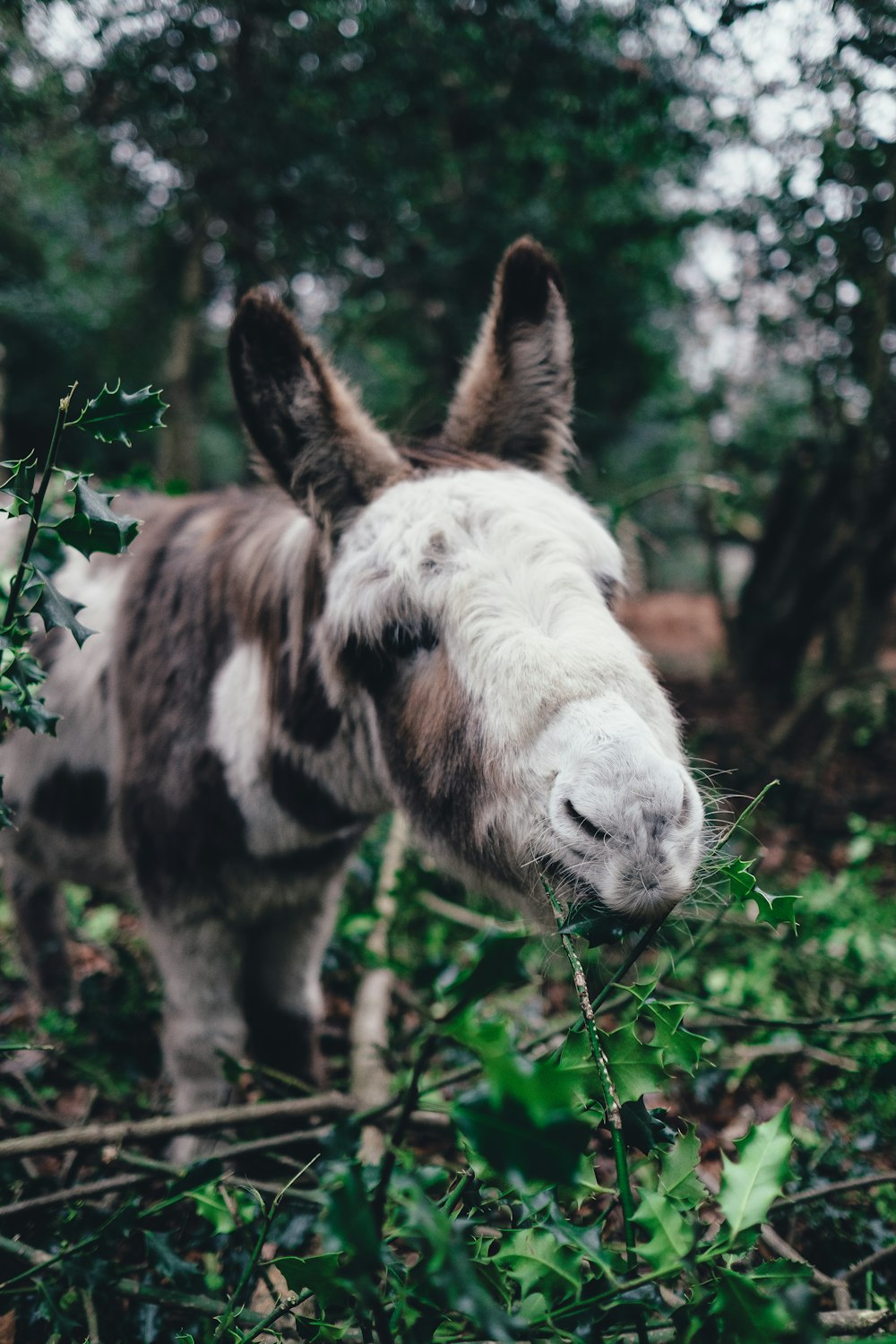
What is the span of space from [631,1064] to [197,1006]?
6.23 ft

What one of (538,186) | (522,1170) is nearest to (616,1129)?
(522,1170)

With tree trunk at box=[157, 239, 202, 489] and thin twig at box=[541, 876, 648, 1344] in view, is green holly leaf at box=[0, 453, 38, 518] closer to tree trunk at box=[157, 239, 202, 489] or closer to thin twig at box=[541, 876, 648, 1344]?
thin twig at box=[541, 876, 648, 1344]

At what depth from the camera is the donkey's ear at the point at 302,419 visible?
6.54 feet

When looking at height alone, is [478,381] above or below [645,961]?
above

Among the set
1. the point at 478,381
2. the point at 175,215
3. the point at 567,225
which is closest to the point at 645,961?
the point at 478,381

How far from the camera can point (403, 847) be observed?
4336 millimetres

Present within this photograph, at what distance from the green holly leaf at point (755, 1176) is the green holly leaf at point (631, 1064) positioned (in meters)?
0.14

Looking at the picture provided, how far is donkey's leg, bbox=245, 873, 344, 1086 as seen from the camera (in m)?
2.86

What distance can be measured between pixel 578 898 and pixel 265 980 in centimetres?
203

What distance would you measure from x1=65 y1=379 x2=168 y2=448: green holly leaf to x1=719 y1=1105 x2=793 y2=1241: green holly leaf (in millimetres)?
1671

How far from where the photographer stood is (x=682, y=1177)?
3.76 ft

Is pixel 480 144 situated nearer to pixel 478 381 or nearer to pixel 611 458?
pixel 478 381

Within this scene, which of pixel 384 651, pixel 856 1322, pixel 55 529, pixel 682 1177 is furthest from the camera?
pixel 384 651

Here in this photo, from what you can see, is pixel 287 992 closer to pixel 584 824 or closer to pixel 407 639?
pixel 407 639
